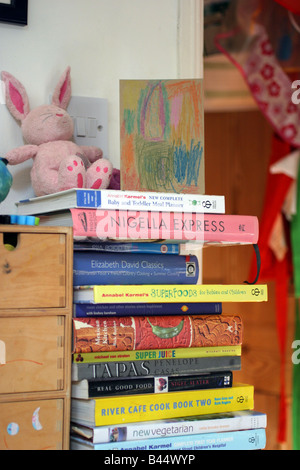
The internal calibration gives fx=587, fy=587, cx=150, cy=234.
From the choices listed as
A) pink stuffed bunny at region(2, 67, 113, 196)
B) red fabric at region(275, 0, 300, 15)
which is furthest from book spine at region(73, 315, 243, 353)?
red fabric at region(275, 0, 300, 15)

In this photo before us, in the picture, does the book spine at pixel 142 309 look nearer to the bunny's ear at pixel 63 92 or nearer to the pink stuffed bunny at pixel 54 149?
the pink stuffed bunny at pixel 54 149

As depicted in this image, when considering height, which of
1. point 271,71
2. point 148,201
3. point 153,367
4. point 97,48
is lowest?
point 153,367

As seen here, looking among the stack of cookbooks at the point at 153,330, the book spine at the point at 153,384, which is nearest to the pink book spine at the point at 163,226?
the stack of cookbooks at the point at 153,330

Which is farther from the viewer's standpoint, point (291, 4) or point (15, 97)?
point (291, 4)

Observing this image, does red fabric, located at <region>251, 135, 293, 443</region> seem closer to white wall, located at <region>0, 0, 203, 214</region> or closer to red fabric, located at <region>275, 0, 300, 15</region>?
red fabric, located at <region>275, 0, 300, 15</region>

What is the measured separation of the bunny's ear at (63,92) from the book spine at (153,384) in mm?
498

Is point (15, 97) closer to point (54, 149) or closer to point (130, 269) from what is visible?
point (54, 149)

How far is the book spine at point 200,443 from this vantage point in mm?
790

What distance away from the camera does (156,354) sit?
864 mm

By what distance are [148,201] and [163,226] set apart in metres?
0.04

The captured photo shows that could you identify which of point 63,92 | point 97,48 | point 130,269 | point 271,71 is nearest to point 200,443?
point 130,269

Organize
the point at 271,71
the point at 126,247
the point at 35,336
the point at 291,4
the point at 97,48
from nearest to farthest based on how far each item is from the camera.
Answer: the point at 35,336, the point at 126,247, the point at 97,48, the point at 291,4, the point at 271,71

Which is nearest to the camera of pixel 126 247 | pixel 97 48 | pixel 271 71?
pixel 126 247
